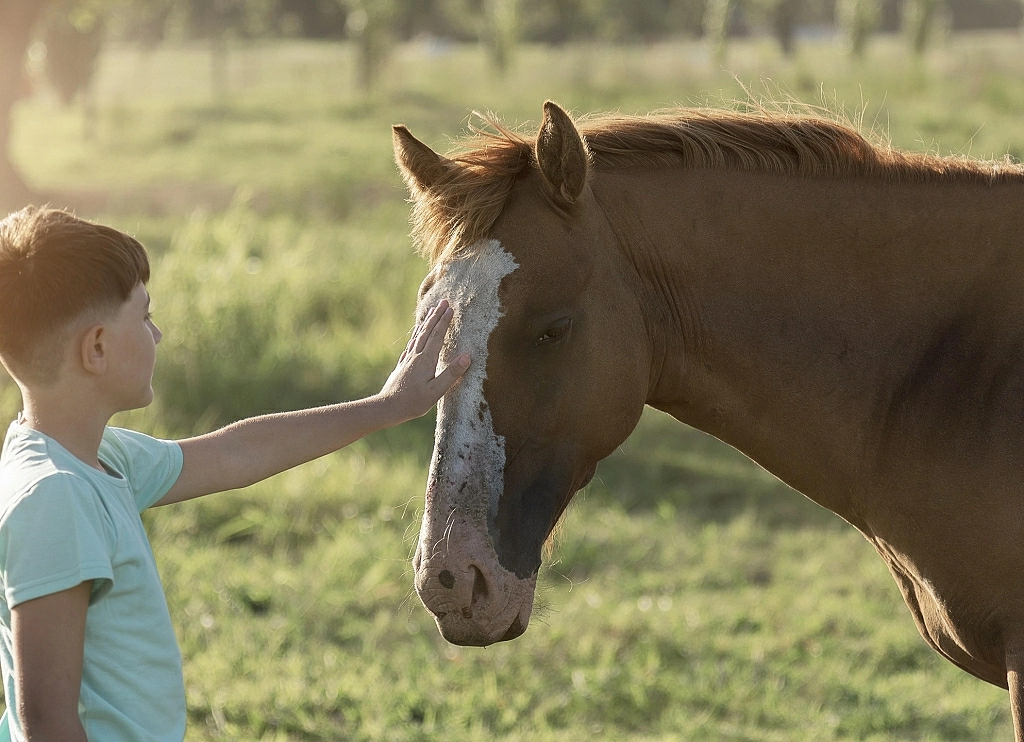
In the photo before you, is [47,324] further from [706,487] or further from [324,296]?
[324,296]

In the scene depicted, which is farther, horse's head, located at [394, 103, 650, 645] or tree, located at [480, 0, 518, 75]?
tree, located at [480, 0, 518, 75]

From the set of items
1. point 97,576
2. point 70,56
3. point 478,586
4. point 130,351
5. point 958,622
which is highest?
point 130,351

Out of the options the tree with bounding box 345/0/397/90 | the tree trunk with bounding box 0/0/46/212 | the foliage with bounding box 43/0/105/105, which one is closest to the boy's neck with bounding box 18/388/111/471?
the tree trunk with bounding box 0/0/46/212

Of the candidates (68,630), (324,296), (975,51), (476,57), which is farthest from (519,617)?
(476,57)

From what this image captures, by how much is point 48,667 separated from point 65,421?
0.40 m

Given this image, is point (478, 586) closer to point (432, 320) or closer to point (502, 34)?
point (432, 320)

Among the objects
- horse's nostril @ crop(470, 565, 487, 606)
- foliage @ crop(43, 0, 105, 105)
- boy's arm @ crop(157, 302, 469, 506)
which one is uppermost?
boy's arm @ crop(157, 302, 469, 506)

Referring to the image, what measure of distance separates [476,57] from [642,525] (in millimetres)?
25865

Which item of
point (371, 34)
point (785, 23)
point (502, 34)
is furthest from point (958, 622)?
point (785, 23)

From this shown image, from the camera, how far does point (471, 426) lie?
213cm

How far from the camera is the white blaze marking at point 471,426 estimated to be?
6.91 feet

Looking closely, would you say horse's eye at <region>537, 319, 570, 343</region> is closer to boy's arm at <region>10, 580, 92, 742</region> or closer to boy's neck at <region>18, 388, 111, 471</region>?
boy's neck at <region>18, 388, 111, 471</region>

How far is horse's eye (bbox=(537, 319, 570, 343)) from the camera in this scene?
7.17 ft

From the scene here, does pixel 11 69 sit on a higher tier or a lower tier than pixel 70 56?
higher
